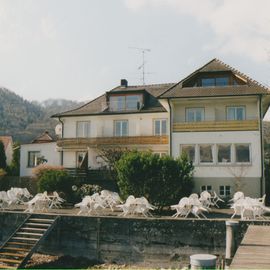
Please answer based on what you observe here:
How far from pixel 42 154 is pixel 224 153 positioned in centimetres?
1838

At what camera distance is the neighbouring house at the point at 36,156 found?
40.2 m

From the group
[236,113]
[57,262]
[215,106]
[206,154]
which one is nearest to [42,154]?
[206,154]

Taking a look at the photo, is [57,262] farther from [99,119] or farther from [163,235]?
[99,119]

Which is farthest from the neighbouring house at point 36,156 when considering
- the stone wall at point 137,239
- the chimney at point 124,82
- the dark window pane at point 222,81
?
the stone wall at point 137,239

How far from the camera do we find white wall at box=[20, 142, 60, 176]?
132 feet

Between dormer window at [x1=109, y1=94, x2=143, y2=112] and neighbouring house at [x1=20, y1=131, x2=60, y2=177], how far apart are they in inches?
277

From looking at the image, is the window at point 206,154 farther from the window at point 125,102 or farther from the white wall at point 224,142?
the window at point 125,102

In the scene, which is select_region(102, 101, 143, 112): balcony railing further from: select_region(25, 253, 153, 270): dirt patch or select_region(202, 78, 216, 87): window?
select_region(25, 253, 153, 270): dirt patch

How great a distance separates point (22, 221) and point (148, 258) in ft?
21.8

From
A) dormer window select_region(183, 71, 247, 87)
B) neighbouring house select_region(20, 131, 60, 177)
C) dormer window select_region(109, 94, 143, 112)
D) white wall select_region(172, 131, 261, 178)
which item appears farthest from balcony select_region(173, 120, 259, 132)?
neighbouring house select_region(20, 131, 60, 177)

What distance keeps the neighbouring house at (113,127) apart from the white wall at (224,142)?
4.84 m

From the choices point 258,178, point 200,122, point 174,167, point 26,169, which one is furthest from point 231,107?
point 26,169

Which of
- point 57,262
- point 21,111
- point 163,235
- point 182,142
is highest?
point 21,111

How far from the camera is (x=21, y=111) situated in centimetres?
11181
